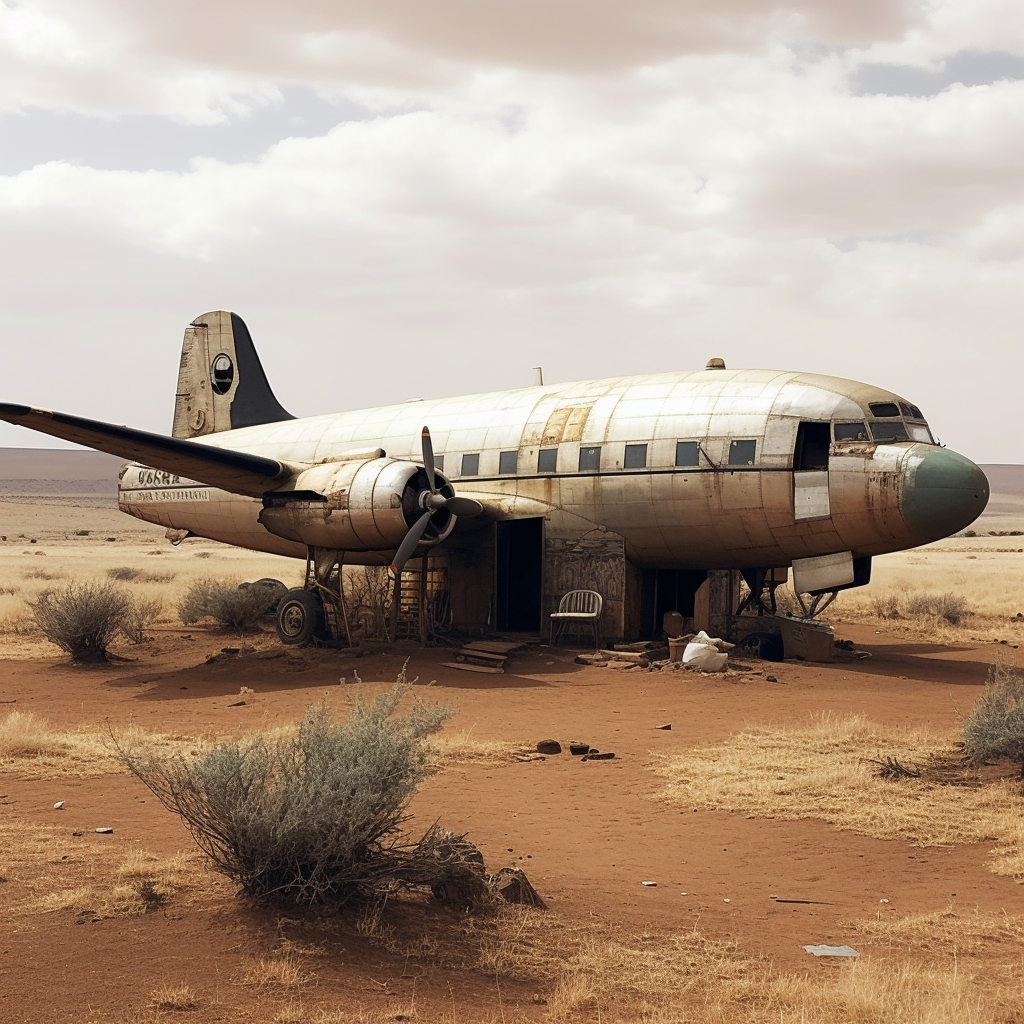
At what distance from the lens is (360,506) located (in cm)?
2072

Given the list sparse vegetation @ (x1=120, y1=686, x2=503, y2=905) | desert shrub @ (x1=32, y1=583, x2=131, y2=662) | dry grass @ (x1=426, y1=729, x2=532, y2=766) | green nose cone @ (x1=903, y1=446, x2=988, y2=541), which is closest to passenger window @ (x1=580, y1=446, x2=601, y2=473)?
green nose cone @ (x1=903, y1=446, x2=988, y2=541)

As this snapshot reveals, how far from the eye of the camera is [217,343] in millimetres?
30281

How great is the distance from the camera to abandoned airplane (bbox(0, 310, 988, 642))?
20.1 metres

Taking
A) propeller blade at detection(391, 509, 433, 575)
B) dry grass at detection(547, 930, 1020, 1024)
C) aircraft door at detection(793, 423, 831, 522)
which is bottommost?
dry grass at detection(547, 930, 1020, 1024)

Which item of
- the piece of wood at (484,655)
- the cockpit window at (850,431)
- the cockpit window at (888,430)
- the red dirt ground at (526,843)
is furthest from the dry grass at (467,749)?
the cockpit window at (888,430)

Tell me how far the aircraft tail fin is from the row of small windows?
7751mm

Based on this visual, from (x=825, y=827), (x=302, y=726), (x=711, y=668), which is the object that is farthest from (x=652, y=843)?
(x=711, y=668)

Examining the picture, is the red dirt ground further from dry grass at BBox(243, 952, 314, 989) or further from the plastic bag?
the plastic bag

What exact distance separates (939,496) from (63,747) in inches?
549

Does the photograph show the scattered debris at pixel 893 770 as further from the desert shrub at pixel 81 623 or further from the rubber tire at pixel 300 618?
the desert shrub at pixel 81 623

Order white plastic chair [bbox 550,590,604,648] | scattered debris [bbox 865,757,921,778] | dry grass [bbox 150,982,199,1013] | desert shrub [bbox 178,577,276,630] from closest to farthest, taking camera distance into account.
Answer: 1. dry grass [bbox 150,982,199,1013]
2. scattered debris [bbox 865,757,921,778]
3. white plastic chair [bbox 550,590,604,648]
4. desert shrub [bbox 178,577,276,630]

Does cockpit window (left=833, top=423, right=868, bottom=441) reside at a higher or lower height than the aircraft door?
higher

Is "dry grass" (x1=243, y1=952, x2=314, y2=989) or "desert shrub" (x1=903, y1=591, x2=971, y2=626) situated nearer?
"dry grass" (x1=243, y1=952, x2=314, y2=989)

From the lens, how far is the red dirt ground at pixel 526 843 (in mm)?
6676
